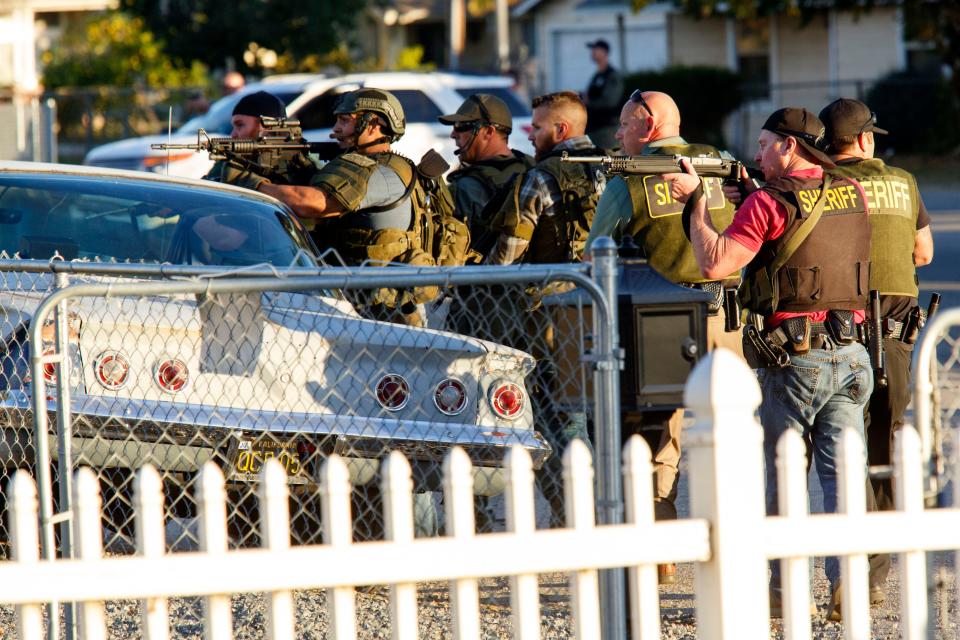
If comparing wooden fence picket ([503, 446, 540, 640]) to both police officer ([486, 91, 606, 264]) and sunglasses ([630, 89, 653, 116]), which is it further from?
police officer ([486, 91, 606, 264])

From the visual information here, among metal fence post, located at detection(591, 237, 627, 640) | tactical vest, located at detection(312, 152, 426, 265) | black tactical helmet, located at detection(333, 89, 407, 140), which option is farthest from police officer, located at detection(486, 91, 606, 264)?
metal fence post, located at detection(591, 237, 627, 640)

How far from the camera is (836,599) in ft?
16.5

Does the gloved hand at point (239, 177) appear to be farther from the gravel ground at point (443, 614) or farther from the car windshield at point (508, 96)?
the car windshield at point (508, 96)

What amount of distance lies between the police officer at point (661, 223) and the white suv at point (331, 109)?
31.7 feet

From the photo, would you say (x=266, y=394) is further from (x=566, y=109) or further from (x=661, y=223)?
(x=566, y=109)

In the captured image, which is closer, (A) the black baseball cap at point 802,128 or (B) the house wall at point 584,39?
(A) the black baseball cap at point 802,128

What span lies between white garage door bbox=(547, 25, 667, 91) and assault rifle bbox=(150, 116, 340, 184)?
2642 centimetres

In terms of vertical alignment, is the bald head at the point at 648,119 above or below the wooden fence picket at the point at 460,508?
above

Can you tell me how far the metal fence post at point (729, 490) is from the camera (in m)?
3.26

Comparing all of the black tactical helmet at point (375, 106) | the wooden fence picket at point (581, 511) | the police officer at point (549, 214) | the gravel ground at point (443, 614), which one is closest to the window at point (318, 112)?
the black tactical helmet at point (375, 106)

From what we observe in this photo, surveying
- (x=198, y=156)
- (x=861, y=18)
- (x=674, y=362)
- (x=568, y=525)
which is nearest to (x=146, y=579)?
(x=568, y=525)

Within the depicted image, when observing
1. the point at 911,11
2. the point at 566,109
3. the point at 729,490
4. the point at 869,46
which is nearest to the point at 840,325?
the point at 729,490

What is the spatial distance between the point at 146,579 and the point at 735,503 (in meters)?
1.38

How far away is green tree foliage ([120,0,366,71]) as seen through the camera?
28.4 metres
